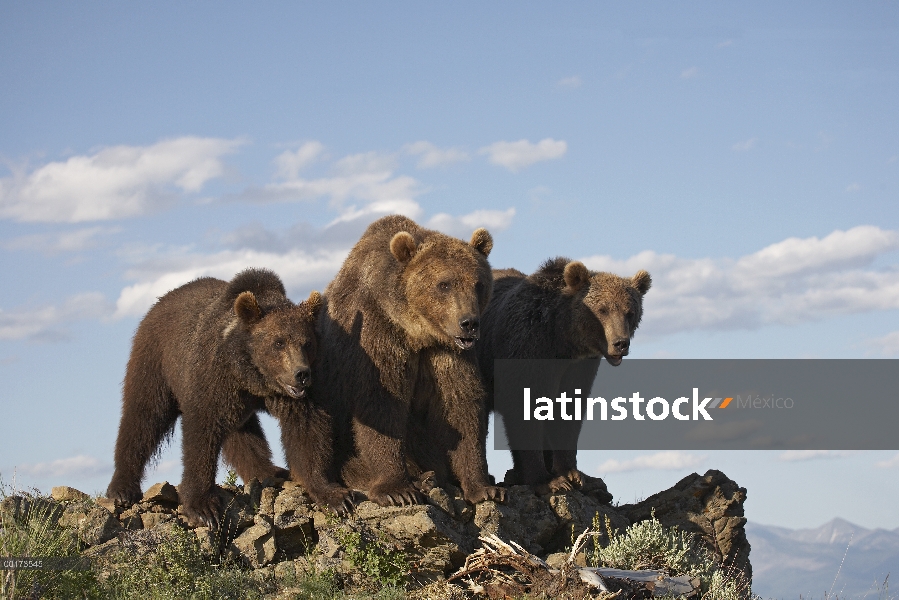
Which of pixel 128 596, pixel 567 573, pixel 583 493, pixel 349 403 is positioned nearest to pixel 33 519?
pixel 128 596

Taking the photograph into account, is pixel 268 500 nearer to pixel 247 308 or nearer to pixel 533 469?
pixel 247 308

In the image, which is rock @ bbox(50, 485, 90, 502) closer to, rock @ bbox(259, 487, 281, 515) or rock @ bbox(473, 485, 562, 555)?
rock @ bbox(259, 487, 281, 515)

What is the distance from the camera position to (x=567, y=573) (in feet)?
34.8

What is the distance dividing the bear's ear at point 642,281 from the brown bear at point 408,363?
2.94 metres

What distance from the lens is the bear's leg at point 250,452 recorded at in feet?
44.8

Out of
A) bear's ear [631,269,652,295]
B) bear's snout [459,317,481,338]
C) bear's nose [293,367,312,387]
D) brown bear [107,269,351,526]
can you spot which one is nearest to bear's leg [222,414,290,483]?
brown bear [107,269,351,526]

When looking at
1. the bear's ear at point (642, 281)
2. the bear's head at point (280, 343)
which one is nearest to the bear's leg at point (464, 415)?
the bear's head at point (280, 343)

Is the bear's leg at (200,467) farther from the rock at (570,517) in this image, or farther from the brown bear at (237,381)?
the rock at (570,517)

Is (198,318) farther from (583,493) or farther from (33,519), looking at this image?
(583,493)

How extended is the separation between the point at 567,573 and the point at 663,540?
281cm

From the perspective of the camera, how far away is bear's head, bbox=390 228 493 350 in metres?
11.8

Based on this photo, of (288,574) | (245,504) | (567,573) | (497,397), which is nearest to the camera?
(567,573)

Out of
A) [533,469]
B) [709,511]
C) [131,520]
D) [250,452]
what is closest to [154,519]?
[131,520]

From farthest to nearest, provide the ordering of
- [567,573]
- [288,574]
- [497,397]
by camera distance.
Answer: [497,397] < [288,574] < [567,573]
